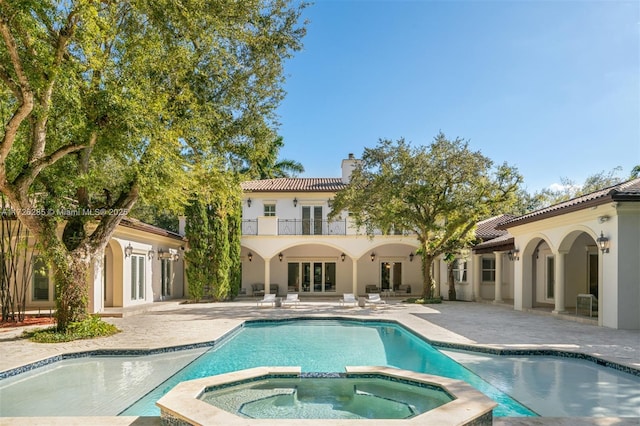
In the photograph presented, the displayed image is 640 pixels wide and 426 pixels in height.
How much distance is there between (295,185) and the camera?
2484cm

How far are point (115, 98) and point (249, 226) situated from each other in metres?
15.1

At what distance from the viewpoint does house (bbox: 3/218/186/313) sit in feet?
48.8

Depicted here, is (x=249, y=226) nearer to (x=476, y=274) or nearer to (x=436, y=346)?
(x=476, y=274)

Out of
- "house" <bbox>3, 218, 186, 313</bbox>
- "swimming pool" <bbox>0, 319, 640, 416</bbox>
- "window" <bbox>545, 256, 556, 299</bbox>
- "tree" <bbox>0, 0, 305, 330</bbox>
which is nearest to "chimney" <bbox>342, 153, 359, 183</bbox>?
"house" <bbox>3, 218, 186, 313</bbox>

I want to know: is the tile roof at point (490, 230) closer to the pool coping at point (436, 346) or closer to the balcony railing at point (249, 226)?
the balcony railing at point (249, 226)

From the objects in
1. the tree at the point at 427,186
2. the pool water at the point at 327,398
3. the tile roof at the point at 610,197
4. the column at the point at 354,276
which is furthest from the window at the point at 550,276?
the pool water at the point at 327,398

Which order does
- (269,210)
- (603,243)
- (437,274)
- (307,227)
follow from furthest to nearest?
(437,274), (269,210), (307,227), (603,243)

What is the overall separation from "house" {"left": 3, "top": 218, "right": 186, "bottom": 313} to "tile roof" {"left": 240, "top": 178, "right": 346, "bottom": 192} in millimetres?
5939

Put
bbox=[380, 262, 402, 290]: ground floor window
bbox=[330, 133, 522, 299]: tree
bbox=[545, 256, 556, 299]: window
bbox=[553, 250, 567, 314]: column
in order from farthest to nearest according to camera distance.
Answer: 1. bbox=[380, 262, 402, 290]: ground floor window
2. bbox=[545, 256, 556, 299]: window
3. bbox=[330, 133, 522, 299]: tree
4. bbox=[553, 250, 567, 314]: column

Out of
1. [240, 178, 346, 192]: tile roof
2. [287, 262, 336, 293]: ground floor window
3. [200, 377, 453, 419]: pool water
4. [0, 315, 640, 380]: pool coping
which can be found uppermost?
[240, 178, 346, 192]: tile roof

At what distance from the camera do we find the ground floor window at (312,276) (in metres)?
25.2

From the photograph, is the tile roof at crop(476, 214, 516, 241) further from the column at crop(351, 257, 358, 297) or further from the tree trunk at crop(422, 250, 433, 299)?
the column at crop(351, 257, 358, 297)

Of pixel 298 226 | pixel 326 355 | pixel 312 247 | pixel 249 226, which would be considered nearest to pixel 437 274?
pixel 312 247

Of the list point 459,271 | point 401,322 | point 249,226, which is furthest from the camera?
point 249,226
